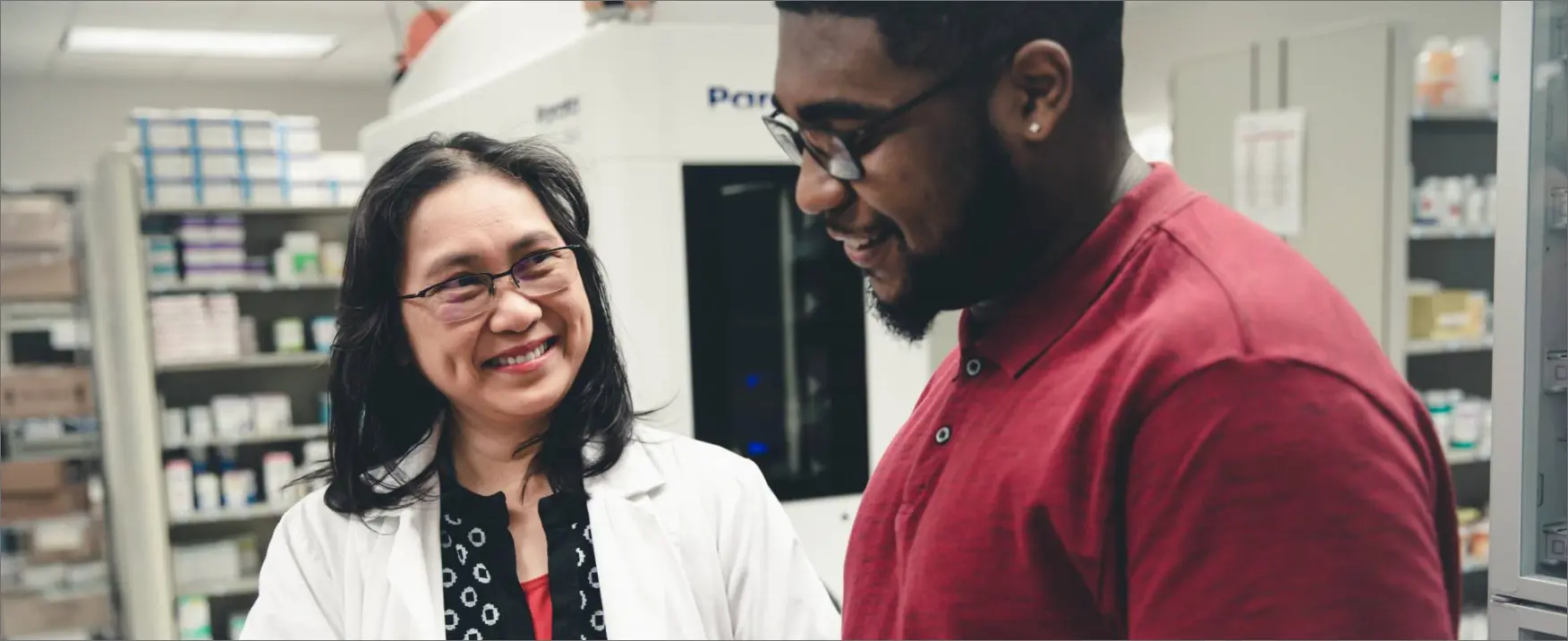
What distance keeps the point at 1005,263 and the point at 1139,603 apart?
277 mm

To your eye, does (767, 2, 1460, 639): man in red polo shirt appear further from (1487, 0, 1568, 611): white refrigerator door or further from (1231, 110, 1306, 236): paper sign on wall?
(1231, 110, 1306, 236): paper sign on wall

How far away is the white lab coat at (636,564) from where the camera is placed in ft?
4.04

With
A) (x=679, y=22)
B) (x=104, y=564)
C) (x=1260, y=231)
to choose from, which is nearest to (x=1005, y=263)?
(x=1260, y=231)

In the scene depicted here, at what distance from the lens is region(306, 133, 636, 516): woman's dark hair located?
1.19m

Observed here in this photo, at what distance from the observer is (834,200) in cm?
86

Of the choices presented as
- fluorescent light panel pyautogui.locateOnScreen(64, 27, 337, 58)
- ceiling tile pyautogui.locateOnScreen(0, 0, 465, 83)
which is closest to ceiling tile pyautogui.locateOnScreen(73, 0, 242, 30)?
ceiling tile pyautogui.locateOnScreen(0, 0, 465, 83)

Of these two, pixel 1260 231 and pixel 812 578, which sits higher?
pixel 1260 231

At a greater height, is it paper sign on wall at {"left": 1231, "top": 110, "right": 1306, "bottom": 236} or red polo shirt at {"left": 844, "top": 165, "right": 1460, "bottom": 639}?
paper sign on wall at {"left": 1231, "top": 110, "right": 1306, "bottom": 236}

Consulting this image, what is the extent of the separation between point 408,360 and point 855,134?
697 mm

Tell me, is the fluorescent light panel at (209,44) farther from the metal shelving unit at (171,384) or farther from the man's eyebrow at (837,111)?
the man's eyebrow at (837,111)

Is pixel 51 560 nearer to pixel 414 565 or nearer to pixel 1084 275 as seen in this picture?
pixel 414 565

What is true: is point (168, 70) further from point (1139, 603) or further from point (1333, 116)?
point (1139, 603)

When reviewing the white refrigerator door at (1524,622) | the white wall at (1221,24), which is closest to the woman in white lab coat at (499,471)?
the white refrigerator door at (1524,622)

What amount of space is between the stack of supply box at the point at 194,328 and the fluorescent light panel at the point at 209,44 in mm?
951
